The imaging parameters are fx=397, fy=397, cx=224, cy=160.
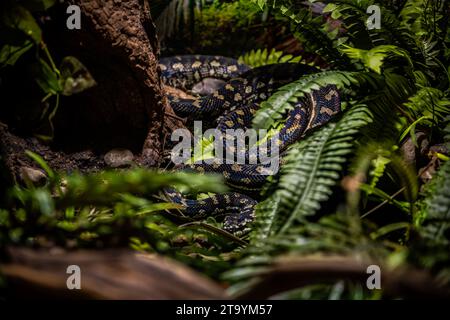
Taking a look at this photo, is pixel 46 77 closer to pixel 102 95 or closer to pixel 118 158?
pixel 102 95

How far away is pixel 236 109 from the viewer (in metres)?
5.70

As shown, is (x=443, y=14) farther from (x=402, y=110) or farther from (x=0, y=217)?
(x=0, y=217)

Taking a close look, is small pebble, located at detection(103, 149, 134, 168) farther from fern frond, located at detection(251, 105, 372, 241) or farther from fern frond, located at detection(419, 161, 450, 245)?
fern frond, located at detection(419, 161, 450, 245)

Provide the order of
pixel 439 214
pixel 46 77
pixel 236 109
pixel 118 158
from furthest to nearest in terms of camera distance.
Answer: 1. pixel 236 109
2. pixel 118 158
3. pixel 46 77
4. pixel 439 214

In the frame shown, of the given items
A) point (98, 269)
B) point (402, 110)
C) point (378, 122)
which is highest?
point (402, 110)

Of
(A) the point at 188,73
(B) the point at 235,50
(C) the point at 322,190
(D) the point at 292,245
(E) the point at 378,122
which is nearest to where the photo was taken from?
(D) the point at 292,245

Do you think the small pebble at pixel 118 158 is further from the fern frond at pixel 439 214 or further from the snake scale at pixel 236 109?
the fern frond at pixel 439 214

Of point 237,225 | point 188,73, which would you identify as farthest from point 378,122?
point 188,73

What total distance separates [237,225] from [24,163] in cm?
208

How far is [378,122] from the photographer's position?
2734 millimetres

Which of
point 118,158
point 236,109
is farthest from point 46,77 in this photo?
point 236,109

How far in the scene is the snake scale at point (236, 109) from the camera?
4.48m

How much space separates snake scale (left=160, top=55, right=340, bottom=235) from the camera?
14.7ft

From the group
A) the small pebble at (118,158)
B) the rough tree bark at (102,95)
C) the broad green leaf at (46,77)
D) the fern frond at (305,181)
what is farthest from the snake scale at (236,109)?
the broad green leaf at (46,77)
